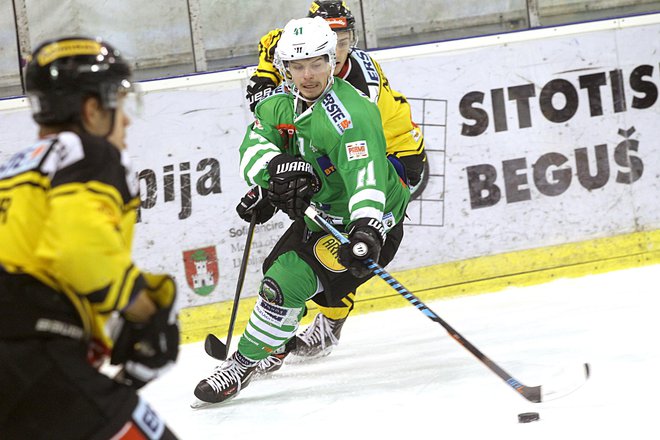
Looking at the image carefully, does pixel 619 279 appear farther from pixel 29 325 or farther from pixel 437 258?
pixel 29 325

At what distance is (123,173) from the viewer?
4.99ft

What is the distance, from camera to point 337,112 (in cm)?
329

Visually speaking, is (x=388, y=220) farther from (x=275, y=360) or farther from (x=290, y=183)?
(x=275, y=360)

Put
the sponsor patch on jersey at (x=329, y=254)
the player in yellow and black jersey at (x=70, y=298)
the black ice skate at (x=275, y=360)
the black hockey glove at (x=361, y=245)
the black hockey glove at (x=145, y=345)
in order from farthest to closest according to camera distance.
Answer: the black ice skate at (x=275, y=360)
the sponsor patch on jersey at (x=329, y=254)
the black hockey glove at (x=361, y=245)
the black hockey glove at (x=145, y=345)
the player in yellow and black jersey at (x=70, y=298)

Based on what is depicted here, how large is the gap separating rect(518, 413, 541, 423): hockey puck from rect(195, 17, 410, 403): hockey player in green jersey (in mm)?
703

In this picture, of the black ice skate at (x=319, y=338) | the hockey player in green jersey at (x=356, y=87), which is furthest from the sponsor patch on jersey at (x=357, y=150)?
the black ice skate at (x=319, y=338)

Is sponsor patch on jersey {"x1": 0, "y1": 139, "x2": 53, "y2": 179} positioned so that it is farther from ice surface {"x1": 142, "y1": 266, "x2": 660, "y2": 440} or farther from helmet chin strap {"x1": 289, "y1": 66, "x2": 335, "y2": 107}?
helmet chin strap {"x1": 289, "y1": 66, "x2": 335, "y2": 107}

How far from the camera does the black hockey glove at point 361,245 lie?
10.1 ft

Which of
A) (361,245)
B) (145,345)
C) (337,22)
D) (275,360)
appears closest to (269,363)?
(275,360)

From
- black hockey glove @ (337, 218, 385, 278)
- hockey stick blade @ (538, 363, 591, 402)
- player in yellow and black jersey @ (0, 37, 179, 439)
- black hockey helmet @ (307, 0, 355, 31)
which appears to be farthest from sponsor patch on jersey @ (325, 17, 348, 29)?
player in yellow and black jersey @ (0, 37, 179, 439)

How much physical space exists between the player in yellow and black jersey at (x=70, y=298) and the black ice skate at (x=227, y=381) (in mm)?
1930

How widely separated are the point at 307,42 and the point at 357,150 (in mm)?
409

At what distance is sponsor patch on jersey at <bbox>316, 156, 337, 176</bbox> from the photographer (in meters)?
3.44

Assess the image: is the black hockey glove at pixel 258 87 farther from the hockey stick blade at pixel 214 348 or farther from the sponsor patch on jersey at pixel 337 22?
the hockey stick blade at pixel 214 348
